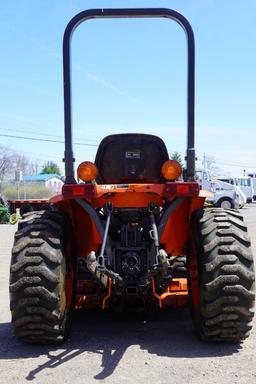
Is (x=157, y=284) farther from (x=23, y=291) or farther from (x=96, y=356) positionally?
(x=23, y=291)

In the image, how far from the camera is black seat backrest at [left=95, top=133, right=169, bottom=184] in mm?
5844

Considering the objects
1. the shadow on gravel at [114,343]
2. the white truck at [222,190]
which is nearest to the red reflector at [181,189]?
the shadow on gravel at [114,343]

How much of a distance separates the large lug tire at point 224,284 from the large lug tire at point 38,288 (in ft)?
4.15

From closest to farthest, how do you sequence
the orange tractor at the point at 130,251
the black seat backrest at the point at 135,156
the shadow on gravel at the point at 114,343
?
1. the shadow on gravel at the point at 114,343
2. the orange tractor at the point at 130,251
3. the black seat backrest at the point at 135,156

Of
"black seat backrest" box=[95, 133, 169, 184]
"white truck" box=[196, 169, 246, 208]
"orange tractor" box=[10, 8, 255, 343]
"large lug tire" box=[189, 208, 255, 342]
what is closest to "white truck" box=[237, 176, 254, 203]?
"white truck" box=[196, 169, 246, 208]

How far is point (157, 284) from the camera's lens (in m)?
5.00

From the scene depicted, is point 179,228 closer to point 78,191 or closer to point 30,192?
point 78,191

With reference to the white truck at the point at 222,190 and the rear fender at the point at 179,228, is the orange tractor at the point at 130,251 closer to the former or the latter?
the rear fender at the point at 179,228

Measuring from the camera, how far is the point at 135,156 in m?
5.86

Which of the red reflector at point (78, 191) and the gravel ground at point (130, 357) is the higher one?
the red reflector at point (78, 191)

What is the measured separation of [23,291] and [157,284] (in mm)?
1314

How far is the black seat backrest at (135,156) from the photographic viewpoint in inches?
230

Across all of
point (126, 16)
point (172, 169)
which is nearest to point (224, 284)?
point (172, 169)

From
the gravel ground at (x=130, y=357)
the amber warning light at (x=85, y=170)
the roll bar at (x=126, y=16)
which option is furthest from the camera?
the roll bar at (x=126, y=16)
